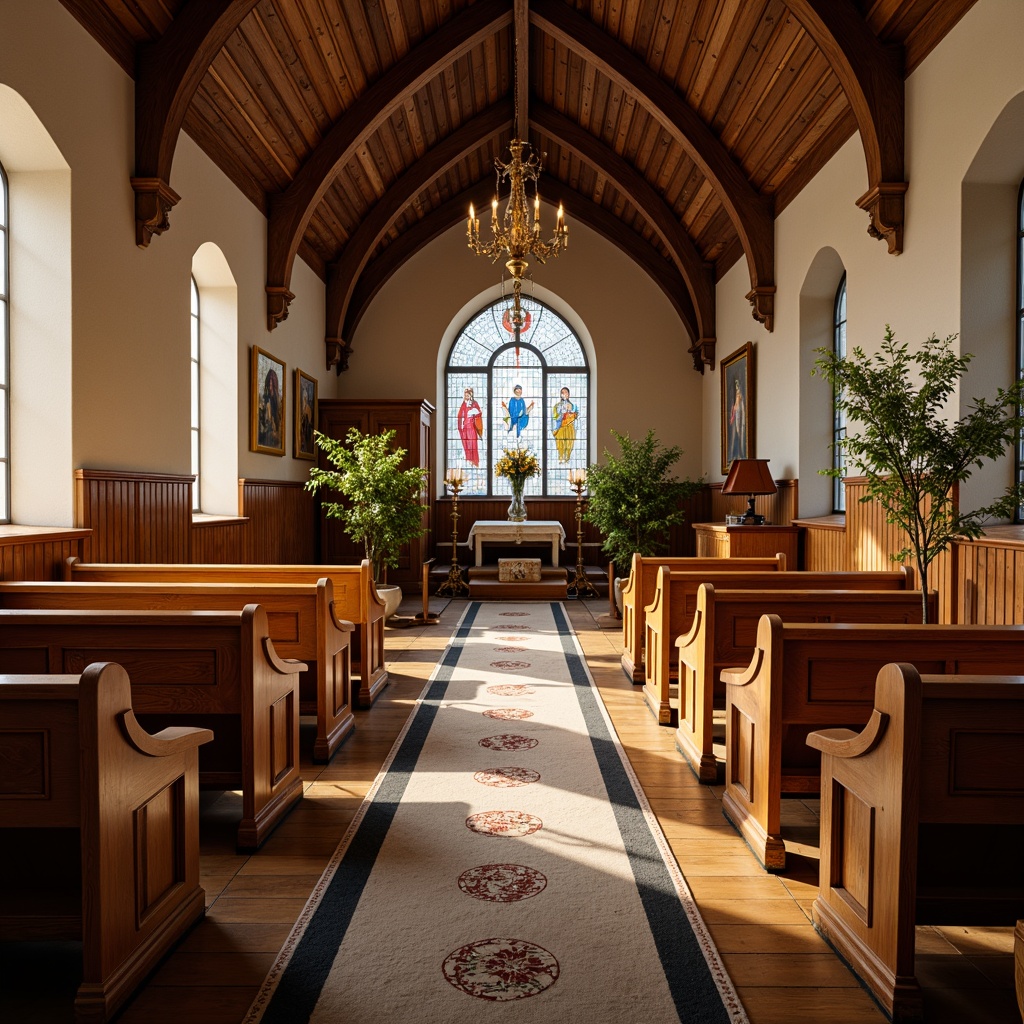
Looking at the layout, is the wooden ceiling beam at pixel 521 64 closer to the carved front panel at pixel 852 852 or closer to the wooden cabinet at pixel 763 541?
the wooden cabinet at pixel 763 541

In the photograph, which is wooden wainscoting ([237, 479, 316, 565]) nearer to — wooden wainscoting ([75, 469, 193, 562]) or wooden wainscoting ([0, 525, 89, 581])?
wooden wainscoting ([75, 469, 193, 562])

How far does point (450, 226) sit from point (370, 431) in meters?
3.52

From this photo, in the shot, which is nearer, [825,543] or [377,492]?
[825,543]

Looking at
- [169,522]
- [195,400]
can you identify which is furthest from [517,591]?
[169,522]

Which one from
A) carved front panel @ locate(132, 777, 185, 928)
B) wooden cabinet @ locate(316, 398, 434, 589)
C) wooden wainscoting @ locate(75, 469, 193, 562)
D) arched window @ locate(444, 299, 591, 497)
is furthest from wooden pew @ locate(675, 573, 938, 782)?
arched window @ locate(444, 299, 591, 497)

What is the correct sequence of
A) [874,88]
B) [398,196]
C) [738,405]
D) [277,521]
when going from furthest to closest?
1. [398,196]
2. [738,405]
3. [277,521]
4. [874,88]

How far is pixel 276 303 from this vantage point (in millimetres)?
9008

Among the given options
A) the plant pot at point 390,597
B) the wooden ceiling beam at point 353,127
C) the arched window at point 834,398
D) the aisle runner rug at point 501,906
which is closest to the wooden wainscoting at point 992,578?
the aisle runner rug at point 501,906

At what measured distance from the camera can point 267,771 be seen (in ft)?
11.4

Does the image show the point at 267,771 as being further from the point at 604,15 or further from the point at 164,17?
the point at 604,15

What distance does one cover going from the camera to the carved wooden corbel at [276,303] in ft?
29.3

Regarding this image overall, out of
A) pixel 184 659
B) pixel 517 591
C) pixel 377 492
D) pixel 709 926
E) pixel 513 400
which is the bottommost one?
pixel 709 926

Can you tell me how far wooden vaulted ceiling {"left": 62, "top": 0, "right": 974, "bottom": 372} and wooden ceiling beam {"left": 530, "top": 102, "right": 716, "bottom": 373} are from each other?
0.03 m

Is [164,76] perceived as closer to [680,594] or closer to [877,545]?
[680,594]
